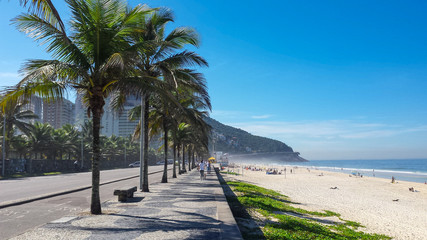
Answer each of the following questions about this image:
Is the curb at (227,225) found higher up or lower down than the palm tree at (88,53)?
lower down

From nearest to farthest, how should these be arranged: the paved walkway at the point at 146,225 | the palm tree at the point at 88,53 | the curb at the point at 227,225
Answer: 1. the curb at the point at 227,225
2. the paved walkway at the point at 146,225
3. the palm tree at the point at 88,53

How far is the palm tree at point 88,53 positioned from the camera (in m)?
8.41

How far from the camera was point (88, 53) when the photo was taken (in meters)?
9.39

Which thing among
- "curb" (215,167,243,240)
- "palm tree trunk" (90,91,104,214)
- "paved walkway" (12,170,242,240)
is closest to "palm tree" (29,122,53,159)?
"paved walkway" (12,170,242,240)

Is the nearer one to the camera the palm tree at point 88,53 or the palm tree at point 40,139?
the palm tree at point 88,53

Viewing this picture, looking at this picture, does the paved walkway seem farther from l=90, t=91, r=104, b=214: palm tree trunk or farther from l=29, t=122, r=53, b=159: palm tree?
l=29, t=122, r=53, b=159: palm tree

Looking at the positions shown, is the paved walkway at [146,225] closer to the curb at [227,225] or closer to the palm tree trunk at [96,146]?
the curb at [227,225]

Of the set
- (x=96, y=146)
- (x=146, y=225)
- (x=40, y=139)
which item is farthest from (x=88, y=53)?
(x=40, y=139)

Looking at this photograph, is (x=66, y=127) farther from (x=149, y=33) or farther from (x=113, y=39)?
(x=113, y=39)

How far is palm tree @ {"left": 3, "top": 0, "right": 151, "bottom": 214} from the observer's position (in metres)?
8.41

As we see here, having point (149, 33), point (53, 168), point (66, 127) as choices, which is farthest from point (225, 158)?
point (149, 33)

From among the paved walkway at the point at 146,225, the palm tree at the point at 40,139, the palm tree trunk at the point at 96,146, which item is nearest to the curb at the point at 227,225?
the paved walkway at the point at 146,225

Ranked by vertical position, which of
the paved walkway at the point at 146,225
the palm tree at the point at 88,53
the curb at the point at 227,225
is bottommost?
the paved walkway at the point at 146,225

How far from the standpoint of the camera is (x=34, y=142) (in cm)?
4400
